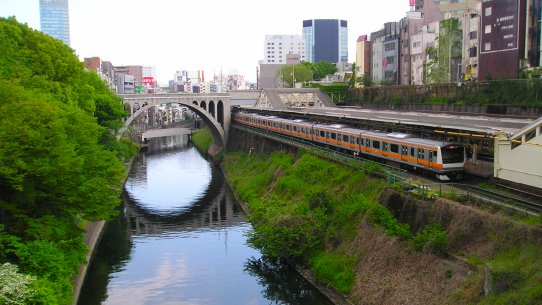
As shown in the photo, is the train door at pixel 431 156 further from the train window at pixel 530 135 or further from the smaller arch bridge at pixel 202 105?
the smaller arch bridge at pixel 202 105

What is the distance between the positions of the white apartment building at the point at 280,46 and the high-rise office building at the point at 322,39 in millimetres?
7792

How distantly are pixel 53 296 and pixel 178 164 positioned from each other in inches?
1645

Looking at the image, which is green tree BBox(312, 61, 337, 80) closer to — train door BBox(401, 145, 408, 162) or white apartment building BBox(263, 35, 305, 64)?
train door BBox(401, 145, 408, 162)

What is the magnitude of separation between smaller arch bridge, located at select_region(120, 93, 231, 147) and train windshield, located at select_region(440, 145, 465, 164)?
35.7m

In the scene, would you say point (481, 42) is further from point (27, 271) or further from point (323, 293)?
point (27, 271)

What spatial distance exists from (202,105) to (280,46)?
119297mm

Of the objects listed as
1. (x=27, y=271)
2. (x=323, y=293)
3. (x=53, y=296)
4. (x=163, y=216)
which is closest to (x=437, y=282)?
(x=323, y=293)

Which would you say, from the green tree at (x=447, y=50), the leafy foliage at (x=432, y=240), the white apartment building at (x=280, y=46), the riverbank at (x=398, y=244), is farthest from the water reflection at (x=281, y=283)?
the white apartment building at (x=280, y=46)

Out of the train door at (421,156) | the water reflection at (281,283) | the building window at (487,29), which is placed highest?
the building window at (487,29)

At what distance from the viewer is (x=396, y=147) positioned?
23.2m

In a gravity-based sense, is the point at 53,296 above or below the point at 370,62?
below

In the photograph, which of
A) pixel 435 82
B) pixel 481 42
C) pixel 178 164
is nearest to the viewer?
pixel 481 42

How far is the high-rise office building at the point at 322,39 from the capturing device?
180875 mm

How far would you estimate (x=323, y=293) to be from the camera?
60.7 feet
